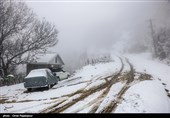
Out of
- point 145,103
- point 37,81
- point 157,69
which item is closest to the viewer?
point 145,103

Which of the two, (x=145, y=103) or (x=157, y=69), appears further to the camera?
(x=157, y=69)

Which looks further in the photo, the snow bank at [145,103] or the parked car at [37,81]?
the parked car at [37,81]

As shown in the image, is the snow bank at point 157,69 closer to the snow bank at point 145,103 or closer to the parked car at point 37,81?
the snow bank at point 145,103

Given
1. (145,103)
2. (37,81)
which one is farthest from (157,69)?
(145,103)

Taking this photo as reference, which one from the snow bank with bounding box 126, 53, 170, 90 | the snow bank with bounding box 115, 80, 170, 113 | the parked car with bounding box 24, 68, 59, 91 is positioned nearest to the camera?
the snow bank with bounding box 115, 80, 170, 113

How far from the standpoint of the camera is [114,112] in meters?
8.45

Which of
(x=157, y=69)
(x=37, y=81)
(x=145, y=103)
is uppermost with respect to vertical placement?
(x=145, y=103)

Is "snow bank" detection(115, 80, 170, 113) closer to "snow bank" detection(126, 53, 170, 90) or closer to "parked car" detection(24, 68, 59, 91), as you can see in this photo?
"snow bank" detection(126, 53, 170, 90)

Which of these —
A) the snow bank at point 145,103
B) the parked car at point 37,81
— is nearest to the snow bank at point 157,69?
the snow bank at point 145,103

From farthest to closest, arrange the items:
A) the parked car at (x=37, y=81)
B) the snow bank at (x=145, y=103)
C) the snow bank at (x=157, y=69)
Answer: the snow bank at (x=157, y=69) < the parked car at (x=37, y=81) < the snow bank at (x=145, y=103)

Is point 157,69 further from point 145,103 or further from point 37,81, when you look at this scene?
point 145,103

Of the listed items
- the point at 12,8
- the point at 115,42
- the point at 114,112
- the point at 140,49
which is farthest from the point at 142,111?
the point at 115,42

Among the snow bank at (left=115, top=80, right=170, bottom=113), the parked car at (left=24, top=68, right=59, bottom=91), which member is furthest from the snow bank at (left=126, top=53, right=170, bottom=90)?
Result: the parked car at (left=24, top=68, right=59, bottom=91)

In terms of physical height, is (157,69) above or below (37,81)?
below
